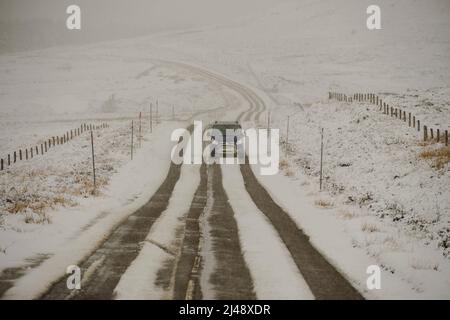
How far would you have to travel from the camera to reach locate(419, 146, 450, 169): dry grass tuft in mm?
17983

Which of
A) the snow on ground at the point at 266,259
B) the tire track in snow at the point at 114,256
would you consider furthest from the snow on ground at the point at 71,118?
the snow on ground at the point at 266,259

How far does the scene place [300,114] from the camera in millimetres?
45562

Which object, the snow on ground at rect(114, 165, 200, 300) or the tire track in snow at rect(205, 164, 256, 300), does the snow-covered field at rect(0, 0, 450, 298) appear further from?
the tire track in snow at rect(205, 164, 256, 300)

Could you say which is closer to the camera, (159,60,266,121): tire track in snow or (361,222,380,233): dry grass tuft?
(361,222,380,233): dry grass tuft

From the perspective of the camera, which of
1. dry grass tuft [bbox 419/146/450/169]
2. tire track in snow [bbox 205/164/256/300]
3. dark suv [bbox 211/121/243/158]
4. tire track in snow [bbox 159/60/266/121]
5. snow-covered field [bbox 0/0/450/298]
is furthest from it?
tire track in snow [bbox 159/60/266/121]

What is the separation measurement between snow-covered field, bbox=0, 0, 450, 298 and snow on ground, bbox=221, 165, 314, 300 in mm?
1251

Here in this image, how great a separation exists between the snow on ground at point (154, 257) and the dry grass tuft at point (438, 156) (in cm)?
1048

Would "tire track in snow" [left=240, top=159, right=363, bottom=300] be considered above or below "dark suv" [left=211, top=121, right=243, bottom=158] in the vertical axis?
below

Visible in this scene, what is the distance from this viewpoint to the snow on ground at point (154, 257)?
8.34 meters

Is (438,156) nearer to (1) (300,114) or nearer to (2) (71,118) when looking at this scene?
(1) (300,114)

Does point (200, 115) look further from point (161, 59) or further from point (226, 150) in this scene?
point (161, 59)

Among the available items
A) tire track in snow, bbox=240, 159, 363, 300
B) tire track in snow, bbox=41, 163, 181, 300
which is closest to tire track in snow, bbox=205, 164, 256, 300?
tire track in snow, bbox=240, 159, 363, 300
